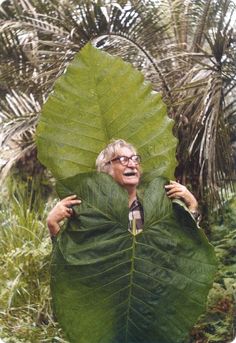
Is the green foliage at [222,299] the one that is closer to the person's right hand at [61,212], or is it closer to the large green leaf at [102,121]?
the large green leaf at [102,121]

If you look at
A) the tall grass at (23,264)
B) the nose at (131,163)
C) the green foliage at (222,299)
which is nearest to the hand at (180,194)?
the nose at (131,163)

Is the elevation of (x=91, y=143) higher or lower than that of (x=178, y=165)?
higher

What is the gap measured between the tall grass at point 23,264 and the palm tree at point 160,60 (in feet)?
0.45

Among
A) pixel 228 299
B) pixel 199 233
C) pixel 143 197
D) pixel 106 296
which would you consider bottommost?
pixel 228 299

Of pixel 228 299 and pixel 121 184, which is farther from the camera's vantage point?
pixel 228 299

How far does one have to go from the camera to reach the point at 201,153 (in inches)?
84.7

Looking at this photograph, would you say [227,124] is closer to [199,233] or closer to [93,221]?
[199,233]

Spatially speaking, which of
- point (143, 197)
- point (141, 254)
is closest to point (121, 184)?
point (143, 197)

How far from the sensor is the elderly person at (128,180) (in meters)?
1.86

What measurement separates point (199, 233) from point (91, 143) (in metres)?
0.39

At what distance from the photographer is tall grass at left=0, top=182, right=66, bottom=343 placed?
2088mm

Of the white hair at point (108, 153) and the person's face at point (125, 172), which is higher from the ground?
the white hair at point (108, 153)

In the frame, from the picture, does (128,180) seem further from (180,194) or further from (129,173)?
(180,194)

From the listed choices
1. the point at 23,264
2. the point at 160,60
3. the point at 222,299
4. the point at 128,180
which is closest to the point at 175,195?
the point at 128,180
